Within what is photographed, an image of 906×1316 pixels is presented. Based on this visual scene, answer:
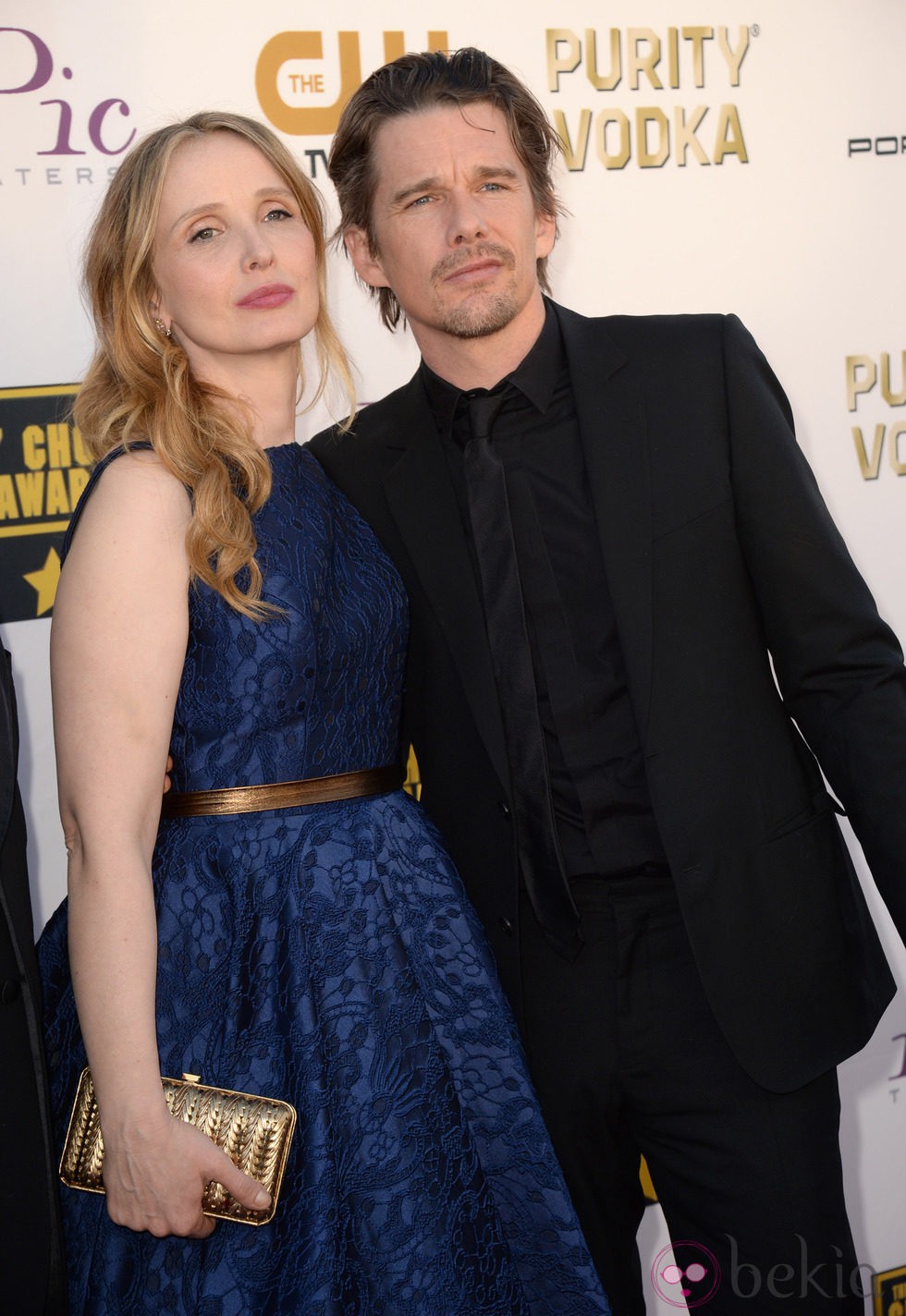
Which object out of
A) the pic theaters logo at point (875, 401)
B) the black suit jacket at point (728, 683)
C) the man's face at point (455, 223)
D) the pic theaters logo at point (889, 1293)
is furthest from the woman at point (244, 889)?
the pic theaters logo at point (889, 1293)

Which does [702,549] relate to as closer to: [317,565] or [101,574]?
[317,565]

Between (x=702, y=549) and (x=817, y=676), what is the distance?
0.25 metres

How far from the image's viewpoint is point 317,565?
2.00 metres

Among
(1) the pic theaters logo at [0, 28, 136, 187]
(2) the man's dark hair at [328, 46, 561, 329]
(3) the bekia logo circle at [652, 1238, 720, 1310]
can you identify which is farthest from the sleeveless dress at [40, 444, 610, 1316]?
(1) the pic theaters logo at [0, 28, 136, 187]

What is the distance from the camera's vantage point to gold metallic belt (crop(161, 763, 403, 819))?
6.30ft

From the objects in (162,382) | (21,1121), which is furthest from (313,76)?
(21,1121)

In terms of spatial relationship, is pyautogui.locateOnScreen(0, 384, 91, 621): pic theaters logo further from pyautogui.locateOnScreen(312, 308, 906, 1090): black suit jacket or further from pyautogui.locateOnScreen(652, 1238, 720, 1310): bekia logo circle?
pyautogui.locateOnScreen(652, 1238, 720, 1310): bekia logo circle

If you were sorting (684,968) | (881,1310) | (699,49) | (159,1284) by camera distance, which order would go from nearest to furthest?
(159,1284) < (684,968) < (699,49) < (881,1310)

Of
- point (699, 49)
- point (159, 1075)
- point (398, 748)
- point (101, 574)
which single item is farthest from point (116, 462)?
point (699, 49)

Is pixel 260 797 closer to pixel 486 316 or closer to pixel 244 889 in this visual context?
pixel 244 889

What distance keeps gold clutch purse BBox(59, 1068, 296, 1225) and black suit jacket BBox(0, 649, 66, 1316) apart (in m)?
0.06

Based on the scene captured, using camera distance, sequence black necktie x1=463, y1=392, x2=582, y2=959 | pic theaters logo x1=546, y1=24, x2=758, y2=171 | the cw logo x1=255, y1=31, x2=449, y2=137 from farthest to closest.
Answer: pic theaters logo x1=546, y1=24, x2=758, y2=171, the cw logo x1=255, y1=31, x2=449, y2=137, black necktie x1=463, y1=392, x2=582, y2=959

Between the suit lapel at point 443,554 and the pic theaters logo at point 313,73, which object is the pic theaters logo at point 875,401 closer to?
the pic theaters logo at point 313,73

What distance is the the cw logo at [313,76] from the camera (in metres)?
2.75
